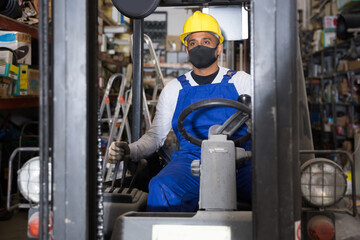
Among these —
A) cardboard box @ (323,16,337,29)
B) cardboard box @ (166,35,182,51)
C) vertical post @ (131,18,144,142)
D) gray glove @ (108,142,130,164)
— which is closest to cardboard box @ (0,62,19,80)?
vertical post @ (131,18,144,142)

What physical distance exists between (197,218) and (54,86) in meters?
0.76

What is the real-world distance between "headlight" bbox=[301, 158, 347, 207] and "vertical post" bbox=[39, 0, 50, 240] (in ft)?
3.38

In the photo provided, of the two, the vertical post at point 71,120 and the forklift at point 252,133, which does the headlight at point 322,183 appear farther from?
the vertical post at point 71,120

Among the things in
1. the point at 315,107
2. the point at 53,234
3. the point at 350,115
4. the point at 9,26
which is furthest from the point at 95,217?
the point at 315,107

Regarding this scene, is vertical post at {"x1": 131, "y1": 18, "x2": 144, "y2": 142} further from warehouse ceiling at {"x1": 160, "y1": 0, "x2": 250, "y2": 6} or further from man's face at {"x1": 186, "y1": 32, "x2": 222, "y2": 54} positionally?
man's face at {"x1": 186, "y1": 32, "x2": 222, "y2": 54}

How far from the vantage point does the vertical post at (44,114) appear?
1353 millimetres

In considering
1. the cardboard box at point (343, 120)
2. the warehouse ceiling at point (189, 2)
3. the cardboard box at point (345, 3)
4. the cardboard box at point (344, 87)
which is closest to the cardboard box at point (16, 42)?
the warehouse ceiling at point (189, 2)

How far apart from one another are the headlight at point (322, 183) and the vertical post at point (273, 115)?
22 centimetres

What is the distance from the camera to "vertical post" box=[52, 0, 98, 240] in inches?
56.0

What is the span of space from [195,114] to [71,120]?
1.35 metres

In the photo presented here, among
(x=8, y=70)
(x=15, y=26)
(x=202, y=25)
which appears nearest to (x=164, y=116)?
(x=202, y=25)

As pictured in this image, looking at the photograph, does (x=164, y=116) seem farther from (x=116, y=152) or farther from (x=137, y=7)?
(x=137, y=7)

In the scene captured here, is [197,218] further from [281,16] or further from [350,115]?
[350,115]

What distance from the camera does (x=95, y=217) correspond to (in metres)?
1.51
